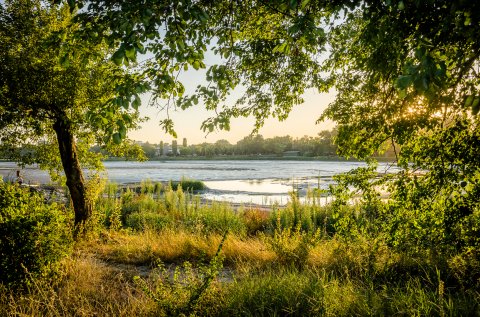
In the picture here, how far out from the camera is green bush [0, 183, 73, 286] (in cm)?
486

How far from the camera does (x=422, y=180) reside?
4.17 m

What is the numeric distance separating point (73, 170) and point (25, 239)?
4.45 m

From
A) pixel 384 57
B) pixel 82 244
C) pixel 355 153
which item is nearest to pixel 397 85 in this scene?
pixel 384 57

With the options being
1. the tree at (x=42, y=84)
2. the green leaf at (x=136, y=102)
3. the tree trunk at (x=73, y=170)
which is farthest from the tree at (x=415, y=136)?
the tree trunk at (x=73, y=170)

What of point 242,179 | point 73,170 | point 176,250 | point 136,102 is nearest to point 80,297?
point 176,250

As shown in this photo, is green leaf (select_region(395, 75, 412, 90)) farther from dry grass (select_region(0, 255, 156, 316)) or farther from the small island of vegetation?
dry grass (select_region(0, 255, 156, 316))

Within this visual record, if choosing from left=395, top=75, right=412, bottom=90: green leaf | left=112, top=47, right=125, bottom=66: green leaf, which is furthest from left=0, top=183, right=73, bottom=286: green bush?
left=395, top=75, right=412, bottom=90: green leaf

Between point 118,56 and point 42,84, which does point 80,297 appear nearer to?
point 118,56

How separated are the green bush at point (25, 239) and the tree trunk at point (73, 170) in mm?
3339

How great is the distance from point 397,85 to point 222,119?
1784 mm

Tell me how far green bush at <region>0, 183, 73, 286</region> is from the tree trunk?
3339mm

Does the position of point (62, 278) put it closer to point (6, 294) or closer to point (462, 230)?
point (6, 294)

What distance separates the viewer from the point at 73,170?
912 centimetres

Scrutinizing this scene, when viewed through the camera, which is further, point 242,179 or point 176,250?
point 242,179
